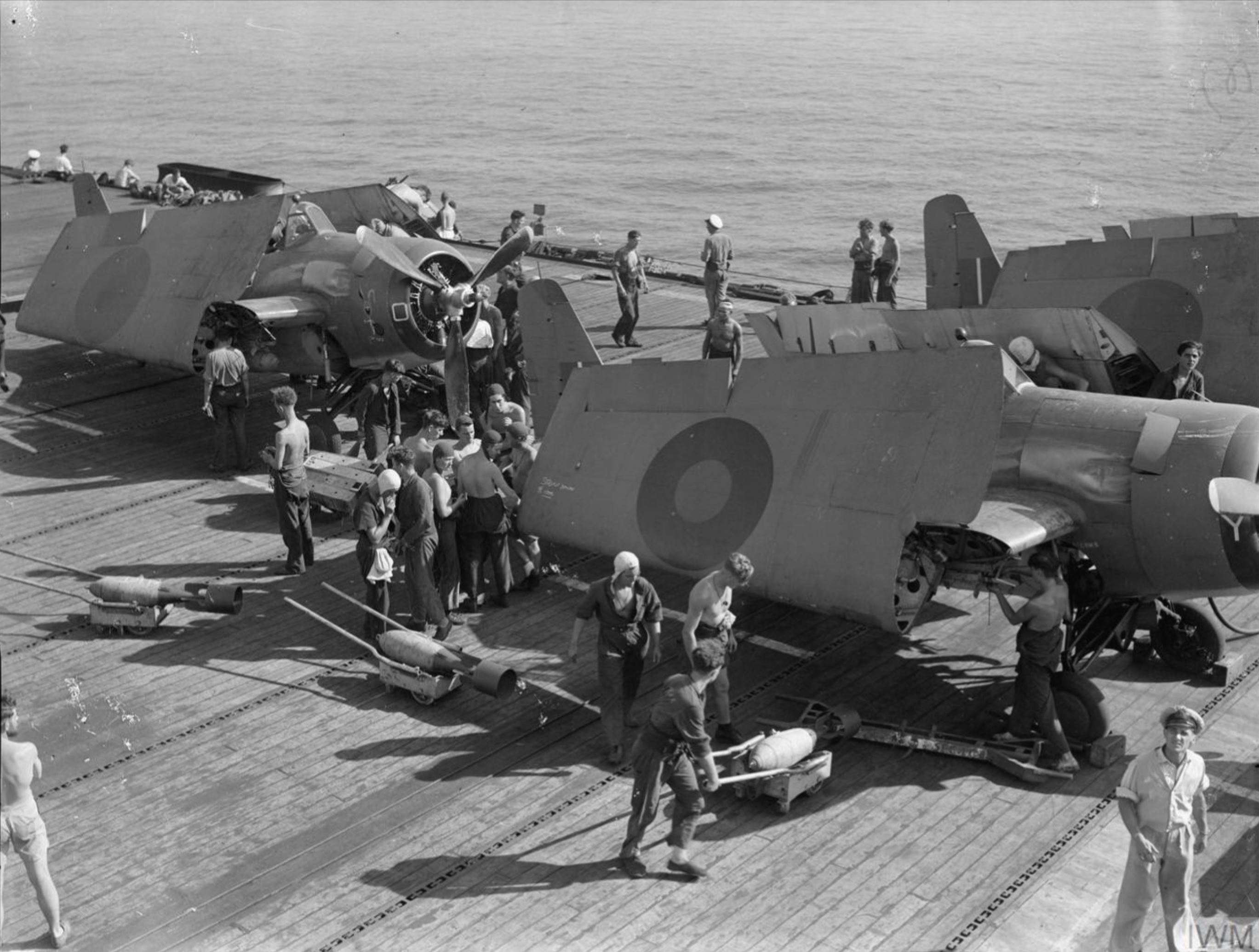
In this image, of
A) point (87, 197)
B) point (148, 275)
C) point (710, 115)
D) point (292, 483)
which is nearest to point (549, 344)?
point (292, 483)

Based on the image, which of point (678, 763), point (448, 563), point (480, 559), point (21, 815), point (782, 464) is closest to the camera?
point (21, 815)

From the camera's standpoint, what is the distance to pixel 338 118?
59.1 meters

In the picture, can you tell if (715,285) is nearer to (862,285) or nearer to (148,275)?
(862,285)

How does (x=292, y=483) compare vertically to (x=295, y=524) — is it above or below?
above

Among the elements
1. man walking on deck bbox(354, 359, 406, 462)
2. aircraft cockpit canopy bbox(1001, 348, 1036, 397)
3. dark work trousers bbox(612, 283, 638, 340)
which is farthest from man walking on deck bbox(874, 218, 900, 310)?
aircraft cockpit canopy bbox(1001, 348, 1036, 397)

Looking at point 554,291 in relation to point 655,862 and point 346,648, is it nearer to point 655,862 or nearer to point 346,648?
point 346,648

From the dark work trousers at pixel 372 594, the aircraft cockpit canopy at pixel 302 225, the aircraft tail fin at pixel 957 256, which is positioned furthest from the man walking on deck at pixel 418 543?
Result: the aircraft tail fin at pixel 957 256

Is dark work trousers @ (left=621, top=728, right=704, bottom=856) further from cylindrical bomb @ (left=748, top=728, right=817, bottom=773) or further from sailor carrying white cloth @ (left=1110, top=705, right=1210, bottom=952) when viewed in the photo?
sailor carrying white cloth @ (left=1110, top=705, right=1210, bottom=952)

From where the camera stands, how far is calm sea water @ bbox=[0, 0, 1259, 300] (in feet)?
141

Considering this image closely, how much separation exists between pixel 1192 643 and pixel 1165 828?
400 cm

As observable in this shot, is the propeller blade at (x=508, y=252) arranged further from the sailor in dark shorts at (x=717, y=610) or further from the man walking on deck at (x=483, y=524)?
the sailor in dark shorts at (x=717, y=610)

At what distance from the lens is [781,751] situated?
908cm

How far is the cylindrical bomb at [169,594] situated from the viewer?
11773mm

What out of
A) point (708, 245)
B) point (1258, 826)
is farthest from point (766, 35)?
point (1258, 826)
